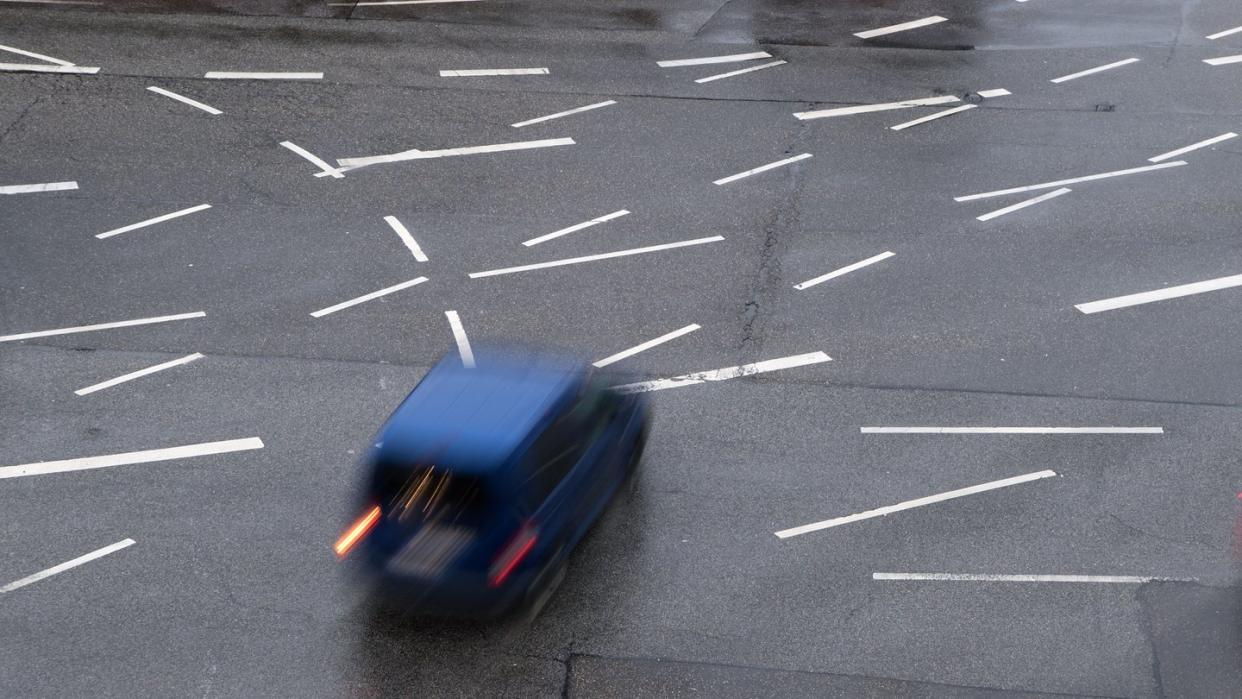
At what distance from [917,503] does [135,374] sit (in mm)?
7083

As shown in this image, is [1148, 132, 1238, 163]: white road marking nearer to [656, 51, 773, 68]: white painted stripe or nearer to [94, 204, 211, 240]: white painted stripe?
[656, 51, 773, 68]: white painted stripe

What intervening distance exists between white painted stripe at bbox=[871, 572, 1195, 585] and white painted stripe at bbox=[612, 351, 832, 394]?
302 centimetres

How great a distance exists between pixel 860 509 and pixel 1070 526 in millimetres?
1599

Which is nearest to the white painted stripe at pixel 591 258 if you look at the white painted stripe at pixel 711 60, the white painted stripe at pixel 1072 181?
the white painted stripe at pixel 1072 181

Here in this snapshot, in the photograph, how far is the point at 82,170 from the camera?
16422 millimetres

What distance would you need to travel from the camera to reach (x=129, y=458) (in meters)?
11.3

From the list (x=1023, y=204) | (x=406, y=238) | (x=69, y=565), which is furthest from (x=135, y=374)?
(x=1023, y=204)

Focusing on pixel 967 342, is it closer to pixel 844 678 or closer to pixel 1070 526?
pixel 1070 526

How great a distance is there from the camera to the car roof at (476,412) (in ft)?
29.3

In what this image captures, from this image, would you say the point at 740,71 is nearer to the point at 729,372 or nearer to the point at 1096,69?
the point at 1096,69

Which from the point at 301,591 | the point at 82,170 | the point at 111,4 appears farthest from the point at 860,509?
the point at 111,4

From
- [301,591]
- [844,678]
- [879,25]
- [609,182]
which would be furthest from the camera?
[879,25]

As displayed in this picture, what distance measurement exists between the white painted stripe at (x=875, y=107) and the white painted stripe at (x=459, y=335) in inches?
257

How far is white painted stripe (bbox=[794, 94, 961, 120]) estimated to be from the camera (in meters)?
17.9
